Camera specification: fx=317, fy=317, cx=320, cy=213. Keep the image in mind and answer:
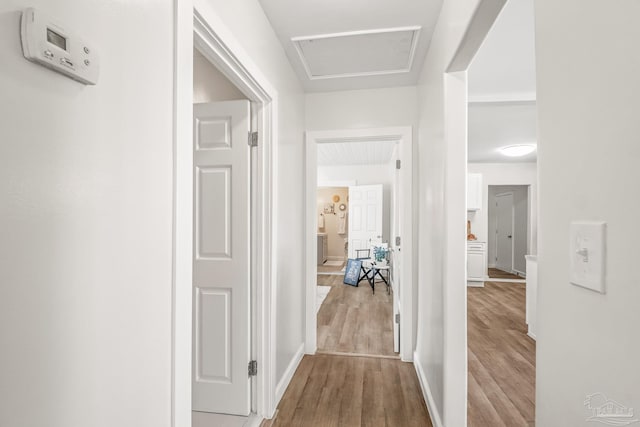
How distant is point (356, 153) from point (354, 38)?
4128 millimetres

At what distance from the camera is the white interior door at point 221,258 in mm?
2008

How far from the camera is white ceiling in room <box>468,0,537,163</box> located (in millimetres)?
2107

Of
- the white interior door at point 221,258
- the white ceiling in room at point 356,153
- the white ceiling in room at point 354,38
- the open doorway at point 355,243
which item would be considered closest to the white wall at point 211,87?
the white interior door at point 221,258

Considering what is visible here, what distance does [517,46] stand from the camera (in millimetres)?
2367

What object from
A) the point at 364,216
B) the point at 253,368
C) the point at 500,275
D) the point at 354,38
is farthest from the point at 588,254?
the point at 500,275

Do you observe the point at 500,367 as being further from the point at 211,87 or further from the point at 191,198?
the point at 211,87

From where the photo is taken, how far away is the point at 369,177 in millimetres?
7512

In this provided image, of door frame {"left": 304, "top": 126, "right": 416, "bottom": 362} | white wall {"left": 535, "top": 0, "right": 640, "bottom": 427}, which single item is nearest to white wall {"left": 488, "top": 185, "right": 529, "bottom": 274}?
door frame {"left": 304, "top": 126, "right": 416, "bottom": 362}

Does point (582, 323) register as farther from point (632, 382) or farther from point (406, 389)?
point (406, 389)

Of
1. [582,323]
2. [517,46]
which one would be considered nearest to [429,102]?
[517,46]

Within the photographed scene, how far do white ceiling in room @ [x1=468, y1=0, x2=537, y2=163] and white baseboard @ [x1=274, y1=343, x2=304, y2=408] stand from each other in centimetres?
284

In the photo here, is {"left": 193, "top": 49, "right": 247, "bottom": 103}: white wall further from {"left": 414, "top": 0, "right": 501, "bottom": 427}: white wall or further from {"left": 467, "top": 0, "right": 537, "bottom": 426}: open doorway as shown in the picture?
{"left": 467, "top": 0, "right": 537, "bottom": 426}: open doorway

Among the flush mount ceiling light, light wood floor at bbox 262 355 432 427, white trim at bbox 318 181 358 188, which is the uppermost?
the flush mount ceiling light

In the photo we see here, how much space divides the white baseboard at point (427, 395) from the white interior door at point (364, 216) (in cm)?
416
